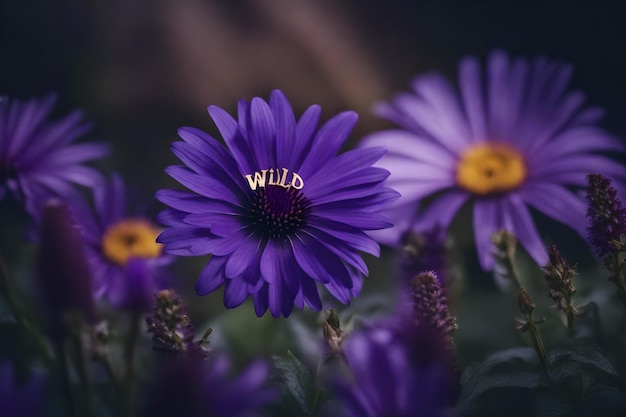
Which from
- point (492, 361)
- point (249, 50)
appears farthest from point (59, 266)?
point (249, 50)

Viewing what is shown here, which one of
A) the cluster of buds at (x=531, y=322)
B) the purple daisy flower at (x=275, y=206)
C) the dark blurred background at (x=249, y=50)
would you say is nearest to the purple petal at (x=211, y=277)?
the purple daisy flower at (x=275, y=206)

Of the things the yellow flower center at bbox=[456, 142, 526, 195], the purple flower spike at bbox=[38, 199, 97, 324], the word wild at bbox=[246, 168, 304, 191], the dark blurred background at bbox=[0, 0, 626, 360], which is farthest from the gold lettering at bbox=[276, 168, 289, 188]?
the dark blurred background at bbox=[0, 0, 626, 360]

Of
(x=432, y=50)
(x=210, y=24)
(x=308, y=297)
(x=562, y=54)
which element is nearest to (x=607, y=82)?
(x=562, y=54)

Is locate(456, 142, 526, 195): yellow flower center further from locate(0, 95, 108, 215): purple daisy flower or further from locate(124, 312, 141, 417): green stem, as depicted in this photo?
locate(124, 312, 141, 417): green stem

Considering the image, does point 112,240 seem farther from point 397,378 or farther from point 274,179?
point 397,378

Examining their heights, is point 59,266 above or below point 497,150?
below

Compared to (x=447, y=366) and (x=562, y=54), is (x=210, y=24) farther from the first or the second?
(x=447, y=366)

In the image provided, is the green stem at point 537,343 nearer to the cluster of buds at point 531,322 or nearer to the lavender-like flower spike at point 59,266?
the cluster of buds at point 531,322
